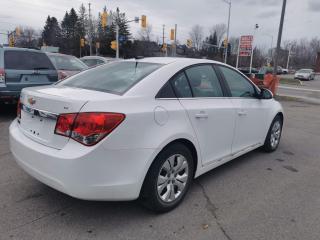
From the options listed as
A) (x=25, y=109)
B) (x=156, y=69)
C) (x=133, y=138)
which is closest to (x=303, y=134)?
(x=156, y=69)

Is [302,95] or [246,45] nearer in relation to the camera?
[302,95]

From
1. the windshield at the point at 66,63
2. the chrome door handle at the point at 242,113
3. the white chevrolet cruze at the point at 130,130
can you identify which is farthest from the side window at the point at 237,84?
the windshield at the point at 66,63

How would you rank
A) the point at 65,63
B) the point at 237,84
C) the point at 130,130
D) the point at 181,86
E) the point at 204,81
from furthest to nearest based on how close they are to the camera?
the point at 65,63 → the point at 237,84 → the point at 204,81 → the point at 181,86 → the point at 130,130

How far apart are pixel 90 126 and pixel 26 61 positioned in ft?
17.9

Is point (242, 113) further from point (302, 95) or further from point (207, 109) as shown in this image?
point (302, 95)

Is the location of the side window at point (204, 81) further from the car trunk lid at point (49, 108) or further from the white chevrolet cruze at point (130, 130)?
the car trunk lid at point (49, 108)

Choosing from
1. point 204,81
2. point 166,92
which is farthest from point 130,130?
point 204,81

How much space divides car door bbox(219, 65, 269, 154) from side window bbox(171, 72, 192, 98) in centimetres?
88

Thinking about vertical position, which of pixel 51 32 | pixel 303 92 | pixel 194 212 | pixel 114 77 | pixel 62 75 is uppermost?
pixel 51 32

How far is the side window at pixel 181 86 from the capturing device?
3197 millimetres

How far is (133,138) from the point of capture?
2621 millimetres

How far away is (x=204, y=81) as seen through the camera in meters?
3.67

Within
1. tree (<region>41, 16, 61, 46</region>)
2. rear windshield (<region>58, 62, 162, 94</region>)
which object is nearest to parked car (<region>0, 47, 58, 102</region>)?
rear windshield (<region>58, 62, 162, 94</region>)

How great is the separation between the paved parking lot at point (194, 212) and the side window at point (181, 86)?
1211mm
